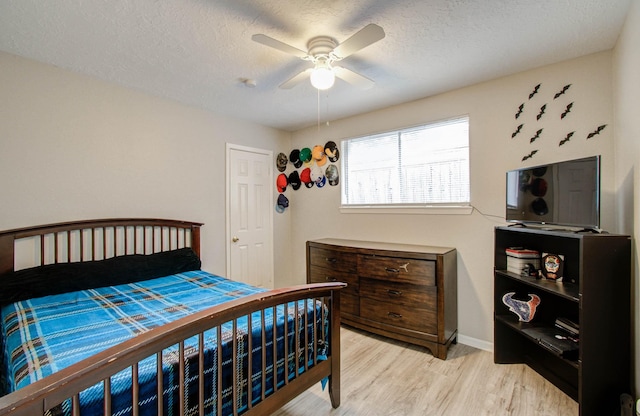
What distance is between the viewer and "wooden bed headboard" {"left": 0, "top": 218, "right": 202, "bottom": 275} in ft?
7.18

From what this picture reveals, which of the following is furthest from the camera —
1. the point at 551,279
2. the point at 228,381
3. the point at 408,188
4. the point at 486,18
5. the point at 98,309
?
the point at 408,188

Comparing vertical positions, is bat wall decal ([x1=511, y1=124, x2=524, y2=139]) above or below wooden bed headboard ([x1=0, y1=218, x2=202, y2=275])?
above

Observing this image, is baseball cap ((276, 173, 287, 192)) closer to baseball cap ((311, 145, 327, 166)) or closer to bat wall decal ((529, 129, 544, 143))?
baseball cap ((311, 145, 327, 166))

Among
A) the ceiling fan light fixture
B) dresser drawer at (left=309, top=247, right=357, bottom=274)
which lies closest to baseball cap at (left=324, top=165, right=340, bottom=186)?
dresser drawer at (left=309, top=247, right=357, bottom=274)

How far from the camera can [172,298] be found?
2.11 meters

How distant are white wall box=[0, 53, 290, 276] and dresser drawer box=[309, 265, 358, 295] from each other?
1.14 m

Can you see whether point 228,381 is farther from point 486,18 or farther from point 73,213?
Result: point 486,18

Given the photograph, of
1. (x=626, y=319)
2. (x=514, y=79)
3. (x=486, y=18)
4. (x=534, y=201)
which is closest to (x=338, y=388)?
(x=626, y=319)

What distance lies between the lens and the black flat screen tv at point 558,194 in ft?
5.72

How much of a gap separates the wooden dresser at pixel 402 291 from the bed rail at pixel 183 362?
39.0 inches

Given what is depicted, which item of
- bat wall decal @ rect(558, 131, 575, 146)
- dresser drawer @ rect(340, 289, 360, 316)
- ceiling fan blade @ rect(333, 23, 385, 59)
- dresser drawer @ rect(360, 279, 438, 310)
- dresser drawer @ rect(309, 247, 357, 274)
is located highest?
ceiling fan blade @ rect(333, 23, 385, 59)

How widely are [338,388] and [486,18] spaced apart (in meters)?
2.55

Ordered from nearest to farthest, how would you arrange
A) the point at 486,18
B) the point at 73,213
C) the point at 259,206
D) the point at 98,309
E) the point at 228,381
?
the point at 228,381
the point at 486,18
the point at 98,309
the point at 73,213
the point at 259,206

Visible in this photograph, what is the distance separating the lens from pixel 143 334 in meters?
1.06
